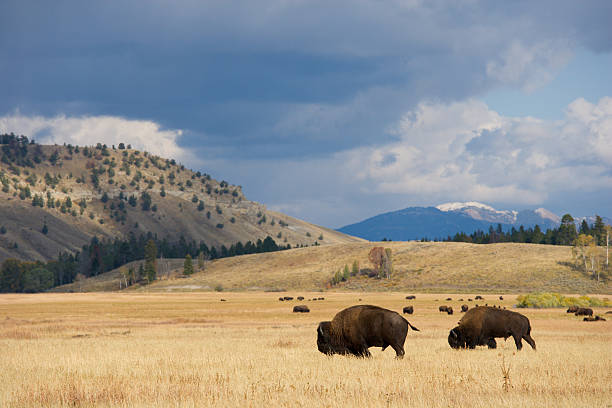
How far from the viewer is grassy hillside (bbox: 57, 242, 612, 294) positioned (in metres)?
132

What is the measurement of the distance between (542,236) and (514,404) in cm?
20412

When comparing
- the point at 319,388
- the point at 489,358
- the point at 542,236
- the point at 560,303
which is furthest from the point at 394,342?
the point at 542,236

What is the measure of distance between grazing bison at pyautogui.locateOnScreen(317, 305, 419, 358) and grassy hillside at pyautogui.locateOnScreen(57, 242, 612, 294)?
114349mm

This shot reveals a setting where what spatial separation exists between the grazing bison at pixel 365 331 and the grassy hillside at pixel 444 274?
114349 mm

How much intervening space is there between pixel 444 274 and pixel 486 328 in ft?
439

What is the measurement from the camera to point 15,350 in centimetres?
2506

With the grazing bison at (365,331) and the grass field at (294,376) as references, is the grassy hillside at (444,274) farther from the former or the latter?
the grazing bison at (365,331)

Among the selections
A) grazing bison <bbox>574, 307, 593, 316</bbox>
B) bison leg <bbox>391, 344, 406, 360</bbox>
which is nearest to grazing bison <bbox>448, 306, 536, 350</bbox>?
bison leg <bbox>391, 344, 406, 360</bbox>

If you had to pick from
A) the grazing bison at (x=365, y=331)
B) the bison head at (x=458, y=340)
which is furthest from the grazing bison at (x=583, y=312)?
the grazing bison at (x=365, y=331)

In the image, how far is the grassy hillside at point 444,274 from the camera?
13200cm

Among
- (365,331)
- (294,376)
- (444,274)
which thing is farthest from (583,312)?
(444,274)

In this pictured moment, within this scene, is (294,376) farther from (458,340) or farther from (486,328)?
(486,328)

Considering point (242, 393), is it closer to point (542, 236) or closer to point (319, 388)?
point (319, 388)

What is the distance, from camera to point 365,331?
19562mm
